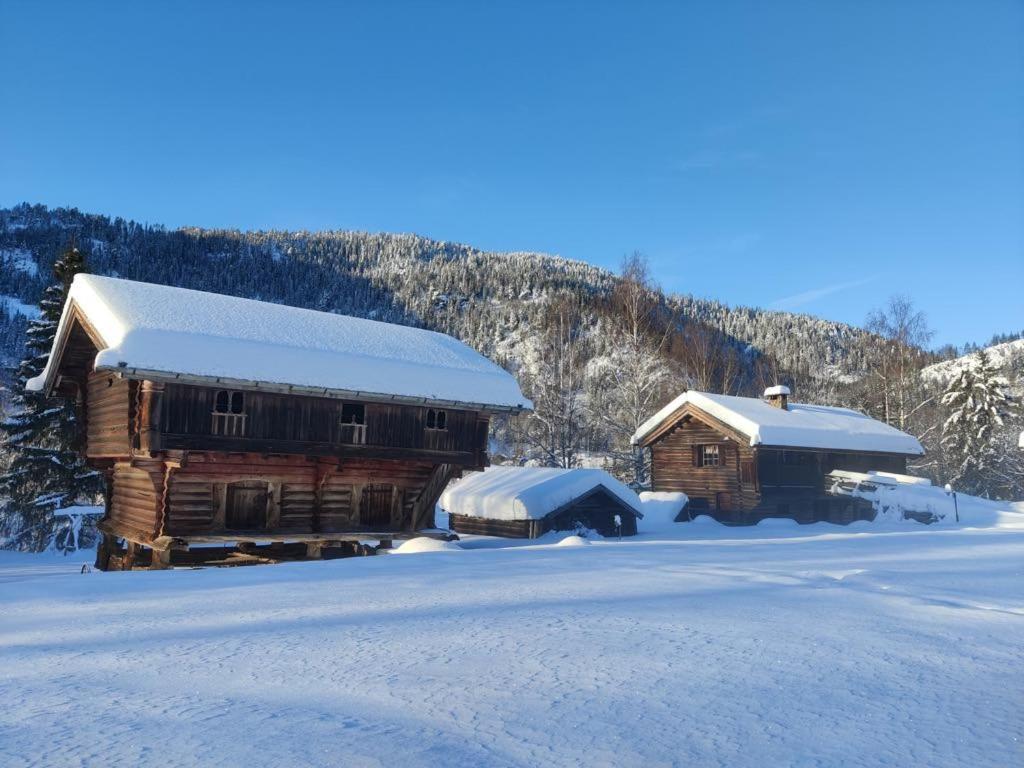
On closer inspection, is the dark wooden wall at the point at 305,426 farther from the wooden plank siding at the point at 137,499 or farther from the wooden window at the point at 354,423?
the wooden plank siding at the point at 137,499

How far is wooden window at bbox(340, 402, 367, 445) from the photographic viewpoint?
19.3 m

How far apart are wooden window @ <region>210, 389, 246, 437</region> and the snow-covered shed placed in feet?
34.3

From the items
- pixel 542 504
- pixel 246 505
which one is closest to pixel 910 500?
pixel 542 504

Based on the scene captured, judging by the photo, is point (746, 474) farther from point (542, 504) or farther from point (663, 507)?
point (542, 504)

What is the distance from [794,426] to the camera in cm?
3359

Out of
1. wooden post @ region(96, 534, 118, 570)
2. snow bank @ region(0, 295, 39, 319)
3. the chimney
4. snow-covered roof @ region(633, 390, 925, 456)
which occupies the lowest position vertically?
wooden post @ region(96, 534, 118, 570)

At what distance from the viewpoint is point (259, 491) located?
19078mm

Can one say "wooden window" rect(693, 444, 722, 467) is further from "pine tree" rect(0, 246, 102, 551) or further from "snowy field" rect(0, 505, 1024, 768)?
"pine tree" rect(0, 246, 102, 551)

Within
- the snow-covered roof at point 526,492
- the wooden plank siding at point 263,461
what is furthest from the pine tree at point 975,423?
the wooden plank siding at point 263,461

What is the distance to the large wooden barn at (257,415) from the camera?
17.0 m

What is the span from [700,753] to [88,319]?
18.3m

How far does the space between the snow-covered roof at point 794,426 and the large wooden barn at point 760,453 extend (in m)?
0.05

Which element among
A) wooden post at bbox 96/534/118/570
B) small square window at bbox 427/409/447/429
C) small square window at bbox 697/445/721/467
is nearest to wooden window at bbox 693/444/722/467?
small square window at bbox 697/445/721/467

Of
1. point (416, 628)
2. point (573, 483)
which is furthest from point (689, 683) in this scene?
point (573, 483)
